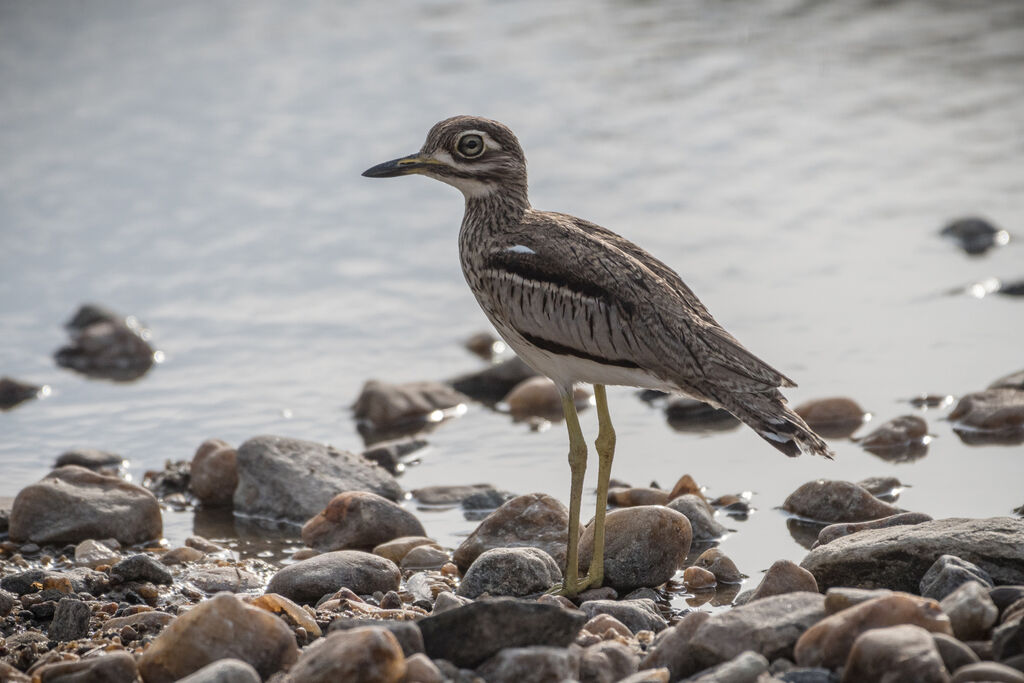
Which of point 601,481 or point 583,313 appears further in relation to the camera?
point 601,481

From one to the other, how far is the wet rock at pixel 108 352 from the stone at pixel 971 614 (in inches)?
331

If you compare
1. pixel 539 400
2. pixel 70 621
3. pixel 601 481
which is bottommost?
pixel 70 621

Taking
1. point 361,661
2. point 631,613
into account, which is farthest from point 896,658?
point 361,661

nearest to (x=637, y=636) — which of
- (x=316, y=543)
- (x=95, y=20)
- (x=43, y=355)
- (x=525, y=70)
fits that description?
(x=316, y=543)

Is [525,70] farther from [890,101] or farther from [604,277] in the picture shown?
[604,277]

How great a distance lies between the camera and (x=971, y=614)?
5.91m

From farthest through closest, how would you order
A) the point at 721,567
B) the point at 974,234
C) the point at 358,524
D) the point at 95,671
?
1. the point at 974,234
2. the point at 358,524
3. the point at 721,567
4. the point at 95,671

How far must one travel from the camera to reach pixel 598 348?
7.35 metres

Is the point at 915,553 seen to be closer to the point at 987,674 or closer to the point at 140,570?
the point at 987,674

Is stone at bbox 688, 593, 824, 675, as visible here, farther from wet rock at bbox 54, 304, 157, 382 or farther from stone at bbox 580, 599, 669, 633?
wet rock at bbox 54, 304, 157, 382

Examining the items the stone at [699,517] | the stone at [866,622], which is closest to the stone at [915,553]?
the stone at [866,622]

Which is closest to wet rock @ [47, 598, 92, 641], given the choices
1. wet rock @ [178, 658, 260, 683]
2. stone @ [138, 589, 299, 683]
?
stone @ [138, 589, 299, 683]

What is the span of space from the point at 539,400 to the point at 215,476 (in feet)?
8.91

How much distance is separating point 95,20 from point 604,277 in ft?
55.6
